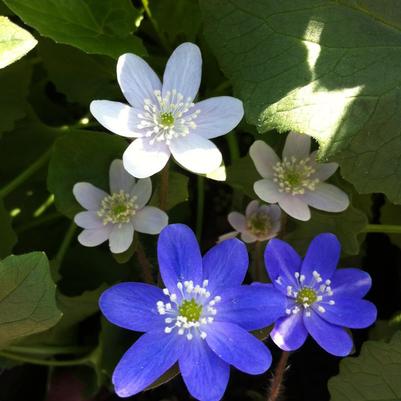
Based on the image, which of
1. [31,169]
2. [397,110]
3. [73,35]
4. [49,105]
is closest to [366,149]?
[397,110]

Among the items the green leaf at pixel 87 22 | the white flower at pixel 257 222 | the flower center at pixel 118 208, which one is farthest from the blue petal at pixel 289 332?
the green leaf at pixel 87 22

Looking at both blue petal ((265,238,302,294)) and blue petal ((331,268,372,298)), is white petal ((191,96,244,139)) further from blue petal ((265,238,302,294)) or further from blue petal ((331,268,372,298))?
blue petal ((331,268,372,298))

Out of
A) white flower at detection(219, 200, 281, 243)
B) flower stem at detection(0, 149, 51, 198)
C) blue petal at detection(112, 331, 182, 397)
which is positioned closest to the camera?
blue petal at detection(112, 331, 182, 397)

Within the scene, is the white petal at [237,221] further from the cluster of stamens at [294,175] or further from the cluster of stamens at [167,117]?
the cluster of stamens at [167,117]

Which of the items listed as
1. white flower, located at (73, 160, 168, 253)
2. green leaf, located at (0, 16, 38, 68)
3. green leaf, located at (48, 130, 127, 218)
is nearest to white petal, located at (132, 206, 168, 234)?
white flower, located at (73, 160, 168, 253)

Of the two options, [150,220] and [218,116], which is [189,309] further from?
[218,116]

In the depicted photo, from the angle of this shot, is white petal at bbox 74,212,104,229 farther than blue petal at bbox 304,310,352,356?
Yes

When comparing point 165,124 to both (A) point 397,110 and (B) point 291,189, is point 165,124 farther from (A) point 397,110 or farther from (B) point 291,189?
(A) point 397,110
